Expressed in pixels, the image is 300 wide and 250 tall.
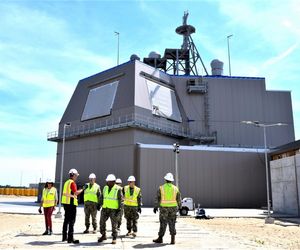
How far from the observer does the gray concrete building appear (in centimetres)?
3831

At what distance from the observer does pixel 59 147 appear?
48.5 meters

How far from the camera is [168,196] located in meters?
10.8

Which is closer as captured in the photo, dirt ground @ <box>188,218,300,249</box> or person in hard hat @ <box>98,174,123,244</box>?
person in hard hat @ <box>98,174,123,244</box>

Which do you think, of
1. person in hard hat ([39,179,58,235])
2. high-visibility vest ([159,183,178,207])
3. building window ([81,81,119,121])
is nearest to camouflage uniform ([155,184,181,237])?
high-visibility vest ([159,183,178,207])

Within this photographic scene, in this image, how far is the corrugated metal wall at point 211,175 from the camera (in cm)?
3719

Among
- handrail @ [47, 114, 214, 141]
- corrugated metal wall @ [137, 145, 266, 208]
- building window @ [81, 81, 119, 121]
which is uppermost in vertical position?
building window @ [81, 81, 119, 121]

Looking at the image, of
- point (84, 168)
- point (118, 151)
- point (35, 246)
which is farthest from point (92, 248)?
point (84, 168)

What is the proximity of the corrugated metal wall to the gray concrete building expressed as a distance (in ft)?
0.37

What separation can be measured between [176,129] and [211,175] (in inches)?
326

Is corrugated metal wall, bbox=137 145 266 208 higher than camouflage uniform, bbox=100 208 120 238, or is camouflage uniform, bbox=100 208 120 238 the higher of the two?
corrugated metal wall, bbox=137 145 266 208

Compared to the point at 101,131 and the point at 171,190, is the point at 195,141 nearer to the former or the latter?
the point at 101,131

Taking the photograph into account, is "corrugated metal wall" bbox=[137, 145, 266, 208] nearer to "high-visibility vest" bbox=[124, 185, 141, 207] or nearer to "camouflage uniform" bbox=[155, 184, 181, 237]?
"high-visibility vest" bbox=[124, 185, 141, 207]

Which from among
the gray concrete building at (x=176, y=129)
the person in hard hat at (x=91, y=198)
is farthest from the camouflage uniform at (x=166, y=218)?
the gray concrete building at (x=176, y=129)

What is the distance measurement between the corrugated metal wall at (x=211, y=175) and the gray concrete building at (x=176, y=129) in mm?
112
